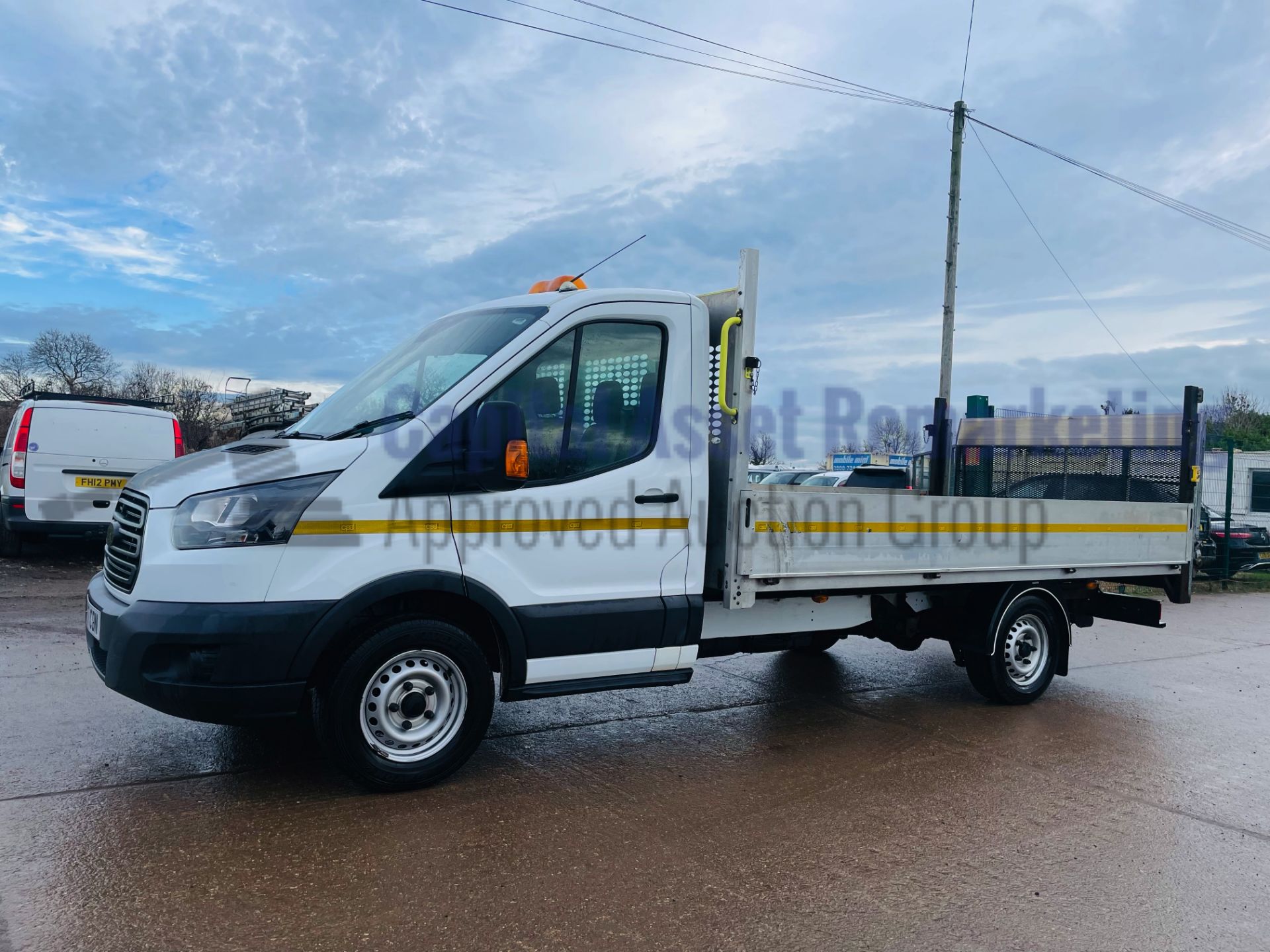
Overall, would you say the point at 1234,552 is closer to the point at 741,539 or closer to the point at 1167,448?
the point at 1167,448

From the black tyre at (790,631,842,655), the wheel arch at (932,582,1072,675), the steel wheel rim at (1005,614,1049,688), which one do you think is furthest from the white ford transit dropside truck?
the steel wheel rim at (1005,614,1049,688)

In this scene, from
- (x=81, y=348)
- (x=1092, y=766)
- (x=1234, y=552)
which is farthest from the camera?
(x=81, y=348)

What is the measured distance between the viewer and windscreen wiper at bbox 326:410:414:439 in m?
4.62

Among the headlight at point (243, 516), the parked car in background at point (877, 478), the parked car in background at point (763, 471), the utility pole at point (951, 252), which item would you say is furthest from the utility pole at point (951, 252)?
the headlight at point (243, 516)

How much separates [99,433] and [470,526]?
916 centimetres

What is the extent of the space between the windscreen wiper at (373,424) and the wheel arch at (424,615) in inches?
28.9

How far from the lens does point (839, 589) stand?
5.84 meters

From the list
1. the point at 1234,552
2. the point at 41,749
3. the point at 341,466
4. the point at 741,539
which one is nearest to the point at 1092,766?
the point at 741,539

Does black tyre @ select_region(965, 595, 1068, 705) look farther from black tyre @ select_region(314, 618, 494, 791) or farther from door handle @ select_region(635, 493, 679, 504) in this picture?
black tyre @ select_region(314, 618, 494, 791)

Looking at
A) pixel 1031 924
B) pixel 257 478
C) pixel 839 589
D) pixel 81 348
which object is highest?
pixel 81 348

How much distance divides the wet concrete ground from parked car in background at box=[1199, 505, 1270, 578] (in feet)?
33.3

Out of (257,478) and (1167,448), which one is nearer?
(257,478)

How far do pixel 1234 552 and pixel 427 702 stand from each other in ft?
51.8

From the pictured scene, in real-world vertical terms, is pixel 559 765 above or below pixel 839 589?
below
